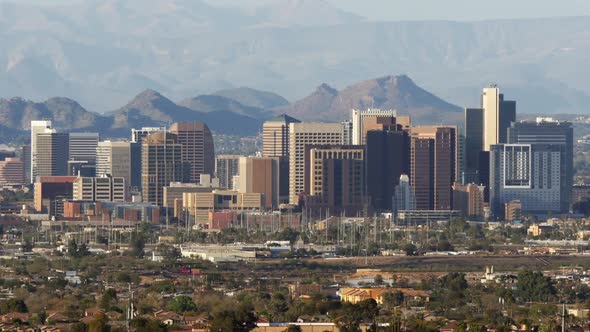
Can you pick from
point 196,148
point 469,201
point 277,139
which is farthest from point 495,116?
point 469,201

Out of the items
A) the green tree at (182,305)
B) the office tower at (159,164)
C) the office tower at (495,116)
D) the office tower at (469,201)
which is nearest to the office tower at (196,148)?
the office tower at (159,164)

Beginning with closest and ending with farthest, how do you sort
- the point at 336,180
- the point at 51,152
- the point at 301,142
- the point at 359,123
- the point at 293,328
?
the point at 293,328, the point at 336,180, the point at 301,142, the point at 359,123, the point at 51,152

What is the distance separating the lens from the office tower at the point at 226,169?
169050 mm

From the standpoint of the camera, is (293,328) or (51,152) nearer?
(293,328)

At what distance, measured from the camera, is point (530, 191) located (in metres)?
158

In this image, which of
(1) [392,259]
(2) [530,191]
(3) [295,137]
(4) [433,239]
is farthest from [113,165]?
(1) [392,259]

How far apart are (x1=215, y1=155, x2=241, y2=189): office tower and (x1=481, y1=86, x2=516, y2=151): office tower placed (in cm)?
1714

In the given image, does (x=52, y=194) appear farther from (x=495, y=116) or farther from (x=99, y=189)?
(x=495, y=116)

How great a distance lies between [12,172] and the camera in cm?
19375

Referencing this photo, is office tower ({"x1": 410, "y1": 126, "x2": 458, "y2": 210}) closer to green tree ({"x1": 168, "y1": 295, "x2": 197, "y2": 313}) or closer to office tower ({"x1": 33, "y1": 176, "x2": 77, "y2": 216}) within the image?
office tower ({"x1": 33, "y1": 176, "x2": 77, "y2": 216})

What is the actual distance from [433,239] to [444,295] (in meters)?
41.9

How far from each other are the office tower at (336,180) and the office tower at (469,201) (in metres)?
5.65

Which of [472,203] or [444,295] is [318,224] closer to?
[472,203]

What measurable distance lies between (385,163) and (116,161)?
26.2 meters
